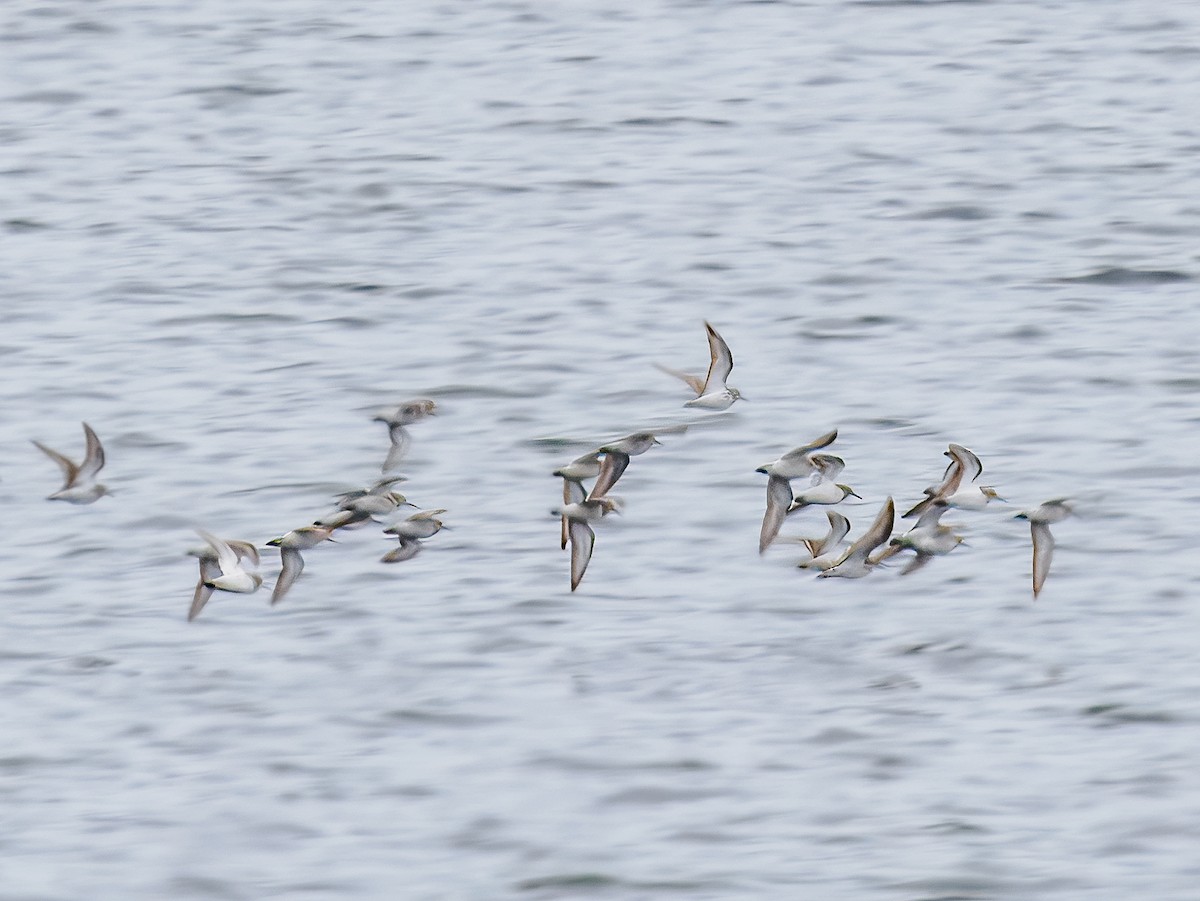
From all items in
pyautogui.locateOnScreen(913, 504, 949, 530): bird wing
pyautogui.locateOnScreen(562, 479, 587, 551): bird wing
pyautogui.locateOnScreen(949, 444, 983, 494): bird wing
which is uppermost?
pyautogui.locateOnScreen(949, 444, 983, 494): bird wing

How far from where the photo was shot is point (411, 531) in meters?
17.1

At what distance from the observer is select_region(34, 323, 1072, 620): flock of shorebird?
16453 millimetres

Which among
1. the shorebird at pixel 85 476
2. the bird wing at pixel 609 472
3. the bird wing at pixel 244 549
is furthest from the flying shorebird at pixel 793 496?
the shorebird at pixel 85 476

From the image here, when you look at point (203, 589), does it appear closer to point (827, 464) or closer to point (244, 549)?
point (244, 549)

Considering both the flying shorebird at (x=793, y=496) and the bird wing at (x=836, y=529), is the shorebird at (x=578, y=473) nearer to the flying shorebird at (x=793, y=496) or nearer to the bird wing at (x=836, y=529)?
the flying shorebird at (x=793, y=496)

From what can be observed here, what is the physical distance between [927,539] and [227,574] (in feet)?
14.7

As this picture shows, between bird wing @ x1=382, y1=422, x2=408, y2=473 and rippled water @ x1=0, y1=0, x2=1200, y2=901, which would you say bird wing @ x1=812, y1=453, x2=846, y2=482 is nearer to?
rippled water @ x1=0, y1=0, x2=1200, y2=901

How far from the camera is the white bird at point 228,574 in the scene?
16.1 meters

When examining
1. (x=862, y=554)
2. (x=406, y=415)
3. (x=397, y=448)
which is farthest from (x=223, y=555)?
(x=862, y=554)

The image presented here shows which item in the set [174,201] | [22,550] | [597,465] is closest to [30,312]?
[174,201]

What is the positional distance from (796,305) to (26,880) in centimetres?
1184

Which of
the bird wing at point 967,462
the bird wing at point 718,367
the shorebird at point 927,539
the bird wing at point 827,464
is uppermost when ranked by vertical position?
the bird wing at point 718,367

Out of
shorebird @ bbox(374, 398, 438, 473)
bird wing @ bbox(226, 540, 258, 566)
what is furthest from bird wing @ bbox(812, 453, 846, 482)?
bird wing @ bbox(226, 540, 258, 566)

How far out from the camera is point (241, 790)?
566 inches
